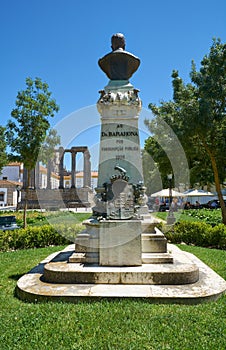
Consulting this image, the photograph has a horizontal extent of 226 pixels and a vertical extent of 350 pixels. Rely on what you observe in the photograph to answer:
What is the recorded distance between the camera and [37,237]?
993 cm

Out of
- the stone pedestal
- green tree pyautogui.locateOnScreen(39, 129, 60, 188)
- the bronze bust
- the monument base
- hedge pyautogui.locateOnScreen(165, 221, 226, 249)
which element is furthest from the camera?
green tree pyautogui.locateOnScreen(39, 129, 60, 188)

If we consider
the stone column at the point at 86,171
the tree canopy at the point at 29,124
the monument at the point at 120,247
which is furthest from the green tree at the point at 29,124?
the stone column at the point at 86,171

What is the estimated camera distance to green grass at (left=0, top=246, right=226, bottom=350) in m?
3.04

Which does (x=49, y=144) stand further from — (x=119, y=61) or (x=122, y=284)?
(x=122, y=284)

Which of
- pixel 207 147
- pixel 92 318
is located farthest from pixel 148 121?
pixel 92 318

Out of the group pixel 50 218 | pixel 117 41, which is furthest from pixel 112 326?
pixel 50 218

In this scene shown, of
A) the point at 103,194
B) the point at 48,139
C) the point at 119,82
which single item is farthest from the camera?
the point at 48,139

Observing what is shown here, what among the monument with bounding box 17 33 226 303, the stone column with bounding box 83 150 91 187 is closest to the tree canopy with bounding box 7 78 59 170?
the monument with bounding box 17 33 226 303

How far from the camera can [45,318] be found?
3.61m

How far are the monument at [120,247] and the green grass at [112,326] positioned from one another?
265mm

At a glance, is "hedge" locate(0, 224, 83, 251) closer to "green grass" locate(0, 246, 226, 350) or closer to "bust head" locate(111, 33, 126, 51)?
"green grass" locate(0, 246, 226, 350)

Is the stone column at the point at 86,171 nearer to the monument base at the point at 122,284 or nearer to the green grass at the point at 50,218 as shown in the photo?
the green grass at the point at 50,218

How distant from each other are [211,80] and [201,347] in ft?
37.7

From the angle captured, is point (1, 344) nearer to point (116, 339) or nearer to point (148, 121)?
point (116, 339)
